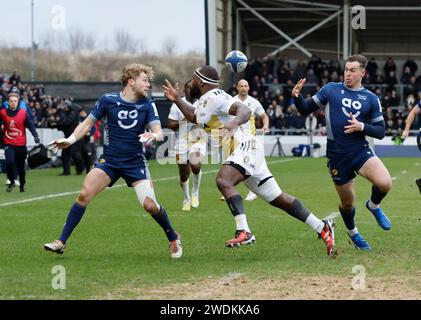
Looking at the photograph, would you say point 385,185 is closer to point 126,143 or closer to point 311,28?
point 126,143

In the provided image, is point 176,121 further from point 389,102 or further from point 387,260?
point 389,102

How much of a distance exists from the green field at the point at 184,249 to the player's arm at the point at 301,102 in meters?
1.62

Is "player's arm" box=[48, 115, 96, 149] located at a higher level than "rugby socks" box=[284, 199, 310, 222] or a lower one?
higher

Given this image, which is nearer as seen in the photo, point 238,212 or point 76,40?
point 238,212

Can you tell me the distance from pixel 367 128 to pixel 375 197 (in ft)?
4.10

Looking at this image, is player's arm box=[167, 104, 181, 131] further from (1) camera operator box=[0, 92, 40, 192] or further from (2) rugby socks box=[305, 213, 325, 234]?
(2) rugby socks box=[305, 213, 325, 234]

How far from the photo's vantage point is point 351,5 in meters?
49.1

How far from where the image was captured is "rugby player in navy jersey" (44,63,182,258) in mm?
10117

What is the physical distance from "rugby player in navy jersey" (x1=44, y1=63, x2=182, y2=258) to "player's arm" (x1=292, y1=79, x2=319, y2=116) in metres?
1.60

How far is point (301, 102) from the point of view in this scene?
34.5ft

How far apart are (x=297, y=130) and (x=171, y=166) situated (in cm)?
1122

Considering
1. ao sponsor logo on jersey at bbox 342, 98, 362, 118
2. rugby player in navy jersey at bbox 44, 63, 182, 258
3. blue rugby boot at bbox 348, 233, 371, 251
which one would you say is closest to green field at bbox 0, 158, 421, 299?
blue rugby boot at bbox 348, 233, 371, 251

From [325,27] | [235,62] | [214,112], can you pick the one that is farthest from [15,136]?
[325,27]
